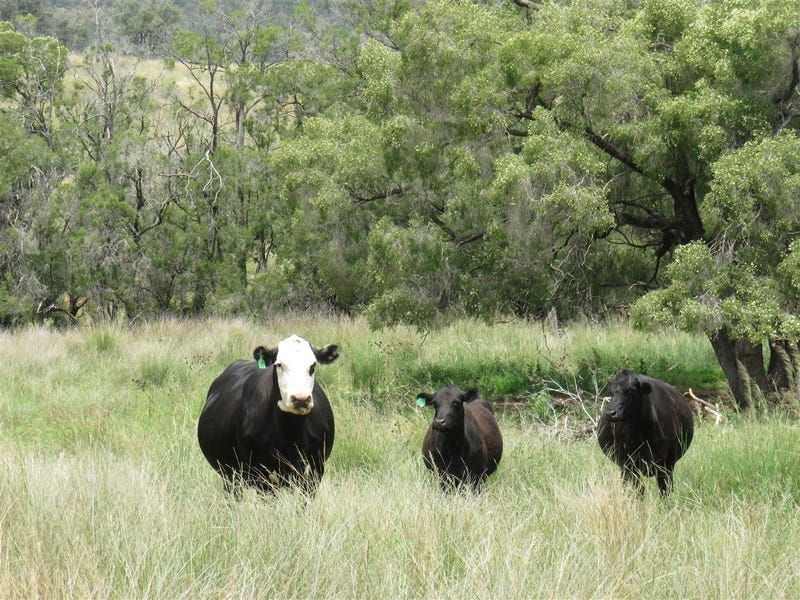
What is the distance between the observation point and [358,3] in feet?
88.1

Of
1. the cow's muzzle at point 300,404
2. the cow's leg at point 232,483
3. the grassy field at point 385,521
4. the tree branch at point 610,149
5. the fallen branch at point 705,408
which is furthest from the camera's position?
the tree branch at point 610,149

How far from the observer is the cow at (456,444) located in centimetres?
795

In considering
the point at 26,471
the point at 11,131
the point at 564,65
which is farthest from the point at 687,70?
the point at 11,131

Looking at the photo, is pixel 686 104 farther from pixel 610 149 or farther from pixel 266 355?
pixel 266 355

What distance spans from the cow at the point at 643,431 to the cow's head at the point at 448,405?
107 centimetres

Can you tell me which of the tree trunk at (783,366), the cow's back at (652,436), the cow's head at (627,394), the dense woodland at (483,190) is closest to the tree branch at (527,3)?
the dense woodland at (483,190)

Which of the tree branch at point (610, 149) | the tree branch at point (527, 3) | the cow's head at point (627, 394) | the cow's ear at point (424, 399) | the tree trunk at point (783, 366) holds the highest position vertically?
the tree branch at point (527, 3)

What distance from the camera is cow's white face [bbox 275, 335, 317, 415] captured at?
265 inches

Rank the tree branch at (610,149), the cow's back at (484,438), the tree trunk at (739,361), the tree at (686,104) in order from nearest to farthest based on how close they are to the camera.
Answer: the cow's back at (484,438), the tree at (686,104), the tree branch at (610,149), the tree trunk at (739,361)

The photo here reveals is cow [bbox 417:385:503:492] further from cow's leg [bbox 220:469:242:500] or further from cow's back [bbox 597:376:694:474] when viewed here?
cow's leg [bbox 220:469:242:500]

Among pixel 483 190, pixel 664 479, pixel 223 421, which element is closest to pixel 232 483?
pixel 223 421

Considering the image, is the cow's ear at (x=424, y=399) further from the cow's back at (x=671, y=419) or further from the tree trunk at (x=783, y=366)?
the tree trunk at (x=783, y=366)

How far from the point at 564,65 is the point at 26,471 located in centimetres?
Result: 834

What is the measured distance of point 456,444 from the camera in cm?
820
